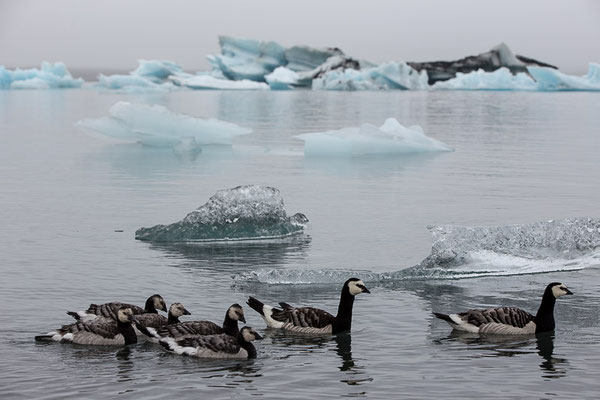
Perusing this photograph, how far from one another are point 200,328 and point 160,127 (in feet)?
78.8

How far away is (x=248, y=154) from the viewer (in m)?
32.0

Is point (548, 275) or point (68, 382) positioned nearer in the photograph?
point (68, 382)

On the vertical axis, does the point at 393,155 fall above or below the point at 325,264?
above

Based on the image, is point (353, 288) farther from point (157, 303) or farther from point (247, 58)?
point (247, 58)

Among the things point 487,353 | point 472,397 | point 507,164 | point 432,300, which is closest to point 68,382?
point 472,397

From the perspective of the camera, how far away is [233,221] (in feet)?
56.3

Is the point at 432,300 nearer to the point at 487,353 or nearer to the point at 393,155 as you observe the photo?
the point at 487,353

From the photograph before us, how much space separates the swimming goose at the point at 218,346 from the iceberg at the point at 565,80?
76.6 meters

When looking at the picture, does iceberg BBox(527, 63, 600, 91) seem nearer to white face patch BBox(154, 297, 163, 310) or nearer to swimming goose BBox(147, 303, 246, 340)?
white face patch BBox(154, 297, 163, 310)

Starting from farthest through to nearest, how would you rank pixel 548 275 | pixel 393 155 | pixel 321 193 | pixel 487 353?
pixel 393 155 → pixel 321 193 → pixel 548 275 → pixel 487 353

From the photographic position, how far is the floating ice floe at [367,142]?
1225 inches

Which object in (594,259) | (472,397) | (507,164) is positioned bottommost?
(472,397)

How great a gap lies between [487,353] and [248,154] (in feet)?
72.3

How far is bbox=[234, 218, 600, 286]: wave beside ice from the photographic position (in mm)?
13617
